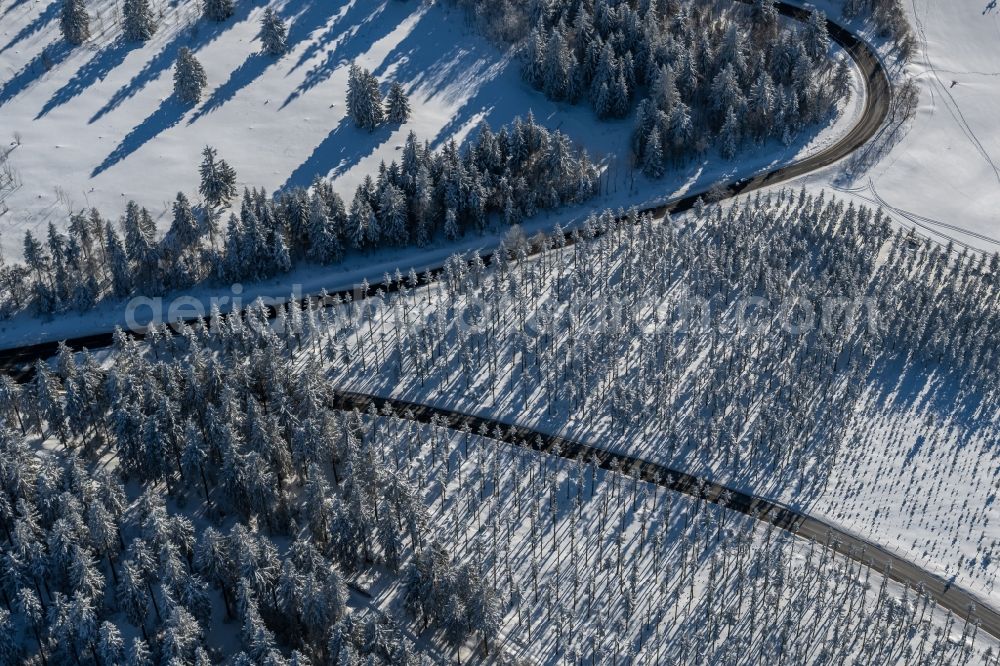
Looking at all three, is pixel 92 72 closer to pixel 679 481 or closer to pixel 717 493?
pixel 679 481

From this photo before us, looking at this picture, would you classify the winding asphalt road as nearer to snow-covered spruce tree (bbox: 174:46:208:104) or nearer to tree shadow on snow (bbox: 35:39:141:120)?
snow-covered spruce tree (bbox: 174:46:208:104)

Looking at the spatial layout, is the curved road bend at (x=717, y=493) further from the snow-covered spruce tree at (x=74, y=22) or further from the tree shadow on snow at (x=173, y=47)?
the snow-covered spruce tree at (x=74, y=22)

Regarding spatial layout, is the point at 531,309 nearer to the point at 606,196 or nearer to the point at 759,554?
the point at 606,196

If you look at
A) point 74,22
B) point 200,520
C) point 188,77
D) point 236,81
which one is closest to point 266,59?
point 236,81

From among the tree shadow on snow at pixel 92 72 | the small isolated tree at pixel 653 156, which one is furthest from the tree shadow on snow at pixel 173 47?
the small isolated tree at pixel 653 156

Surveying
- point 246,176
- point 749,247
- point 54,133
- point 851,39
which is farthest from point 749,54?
point 54,133

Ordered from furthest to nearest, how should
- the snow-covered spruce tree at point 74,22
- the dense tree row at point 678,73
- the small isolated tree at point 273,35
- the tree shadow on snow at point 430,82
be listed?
the small isolated tree at point 273,35, the snow-covered spruce tree at point 74,22, the dense tree row at point 678,73, the tree shadow on snow at point 430,82

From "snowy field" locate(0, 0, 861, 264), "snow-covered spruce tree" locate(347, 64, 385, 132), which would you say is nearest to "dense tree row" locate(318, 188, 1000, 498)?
"snowy field" locate(0, 0, 861, 264)
